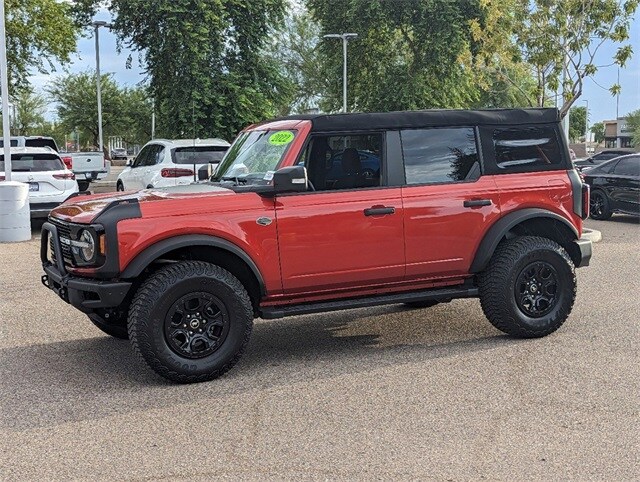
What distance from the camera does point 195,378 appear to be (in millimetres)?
5371

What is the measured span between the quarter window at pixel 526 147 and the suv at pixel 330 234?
1 cm

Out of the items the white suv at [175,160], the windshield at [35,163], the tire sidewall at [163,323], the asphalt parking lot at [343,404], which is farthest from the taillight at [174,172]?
the tire sidewall at [163,323]

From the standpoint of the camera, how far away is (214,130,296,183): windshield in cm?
593

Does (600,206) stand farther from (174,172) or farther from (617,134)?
(617,134)

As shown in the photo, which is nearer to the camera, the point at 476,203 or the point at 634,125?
the point at 476,203

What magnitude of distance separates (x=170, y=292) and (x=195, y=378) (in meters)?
0.64

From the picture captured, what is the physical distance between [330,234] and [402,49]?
32168 millimetres

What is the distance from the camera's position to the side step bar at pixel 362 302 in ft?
18.6

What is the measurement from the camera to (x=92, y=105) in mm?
58250

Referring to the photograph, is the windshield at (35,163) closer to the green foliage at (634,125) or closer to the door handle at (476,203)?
the door handle at (476,203)

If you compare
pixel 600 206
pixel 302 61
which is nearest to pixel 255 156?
pixel 600 206

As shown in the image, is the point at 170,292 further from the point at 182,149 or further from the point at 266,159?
the point at 182,149

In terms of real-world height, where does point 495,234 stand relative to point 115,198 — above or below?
below

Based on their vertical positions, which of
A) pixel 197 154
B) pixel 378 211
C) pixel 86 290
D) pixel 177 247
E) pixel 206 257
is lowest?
pixel 86 290
